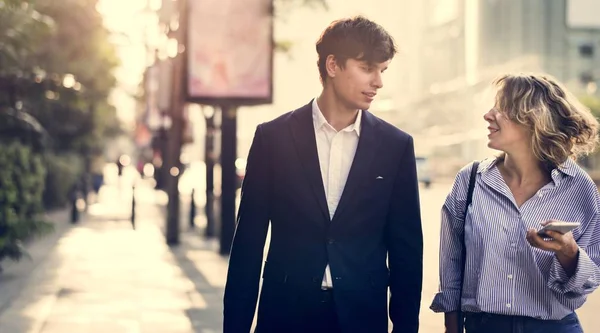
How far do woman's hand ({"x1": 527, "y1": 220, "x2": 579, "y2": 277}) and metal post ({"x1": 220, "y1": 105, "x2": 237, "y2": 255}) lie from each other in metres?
12.9

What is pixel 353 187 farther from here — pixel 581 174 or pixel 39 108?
pixel 39 108

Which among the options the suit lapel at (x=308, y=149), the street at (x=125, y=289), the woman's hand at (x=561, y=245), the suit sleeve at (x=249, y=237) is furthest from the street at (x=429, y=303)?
the woman's hand at (x=561, y=245)

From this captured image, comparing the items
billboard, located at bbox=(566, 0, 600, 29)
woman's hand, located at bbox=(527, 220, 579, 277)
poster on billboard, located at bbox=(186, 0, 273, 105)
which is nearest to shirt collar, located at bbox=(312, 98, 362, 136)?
woman's hand, located at bbox=(527, 220, 579, 277)

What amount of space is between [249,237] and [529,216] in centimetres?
105

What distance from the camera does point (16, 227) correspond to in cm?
1281

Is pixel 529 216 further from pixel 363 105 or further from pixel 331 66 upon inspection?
pixel 331 66

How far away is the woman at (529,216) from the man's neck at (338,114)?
0.51 metres

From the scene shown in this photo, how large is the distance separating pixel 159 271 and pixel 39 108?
125 inches

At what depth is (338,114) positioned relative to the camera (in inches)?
168

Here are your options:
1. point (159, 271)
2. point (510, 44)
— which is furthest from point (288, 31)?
point (510, 44)

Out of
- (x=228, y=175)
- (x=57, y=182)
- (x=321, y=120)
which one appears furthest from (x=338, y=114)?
(x=57, y=182)

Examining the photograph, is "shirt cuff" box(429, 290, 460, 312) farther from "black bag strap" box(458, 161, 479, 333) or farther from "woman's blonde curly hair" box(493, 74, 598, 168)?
"woman's blonde curly hair" box(493, 74, 598, 168)

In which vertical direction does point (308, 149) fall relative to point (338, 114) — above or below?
below

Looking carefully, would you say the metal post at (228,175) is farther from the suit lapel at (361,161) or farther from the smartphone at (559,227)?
the smartphone at (559,227)
